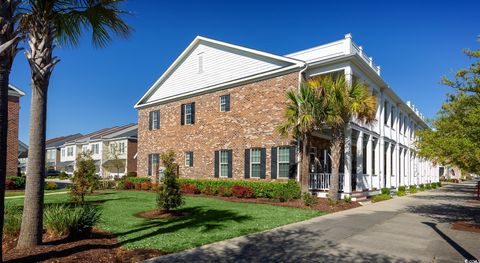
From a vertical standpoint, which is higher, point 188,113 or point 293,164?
point 188,113

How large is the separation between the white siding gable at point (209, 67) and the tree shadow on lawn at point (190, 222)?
9.52 metres

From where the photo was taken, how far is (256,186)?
17250 mm

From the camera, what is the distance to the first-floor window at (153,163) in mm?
26562

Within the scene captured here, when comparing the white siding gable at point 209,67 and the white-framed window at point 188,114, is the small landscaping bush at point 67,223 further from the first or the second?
the white-framed window at point 188,114

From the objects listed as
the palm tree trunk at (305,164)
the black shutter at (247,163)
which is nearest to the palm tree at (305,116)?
the palm tree trunk at (305,164)

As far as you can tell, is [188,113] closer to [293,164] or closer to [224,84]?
[224,84]

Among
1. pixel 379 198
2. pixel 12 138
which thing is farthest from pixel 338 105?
pixel 12 138

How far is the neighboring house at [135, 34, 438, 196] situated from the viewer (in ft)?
58.0

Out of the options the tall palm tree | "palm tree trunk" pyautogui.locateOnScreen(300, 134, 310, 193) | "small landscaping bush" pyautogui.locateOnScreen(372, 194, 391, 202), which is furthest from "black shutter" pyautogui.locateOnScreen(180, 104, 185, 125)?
the tall palm tree

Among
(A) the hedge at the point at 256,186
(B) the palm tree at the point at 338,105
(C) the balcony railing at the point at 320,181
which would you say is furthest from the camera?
(C) the balcony railing at the point at 320,181

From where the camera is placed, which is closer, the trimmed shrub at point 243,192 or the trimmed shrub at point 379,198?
the trimmed shrub at point 243,192

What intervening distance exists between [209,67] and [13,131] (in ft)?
52.3

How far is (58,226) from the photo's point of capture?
725 cm

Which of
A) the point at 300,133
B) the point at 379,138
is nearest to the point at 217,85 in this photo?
the point at 300,133
